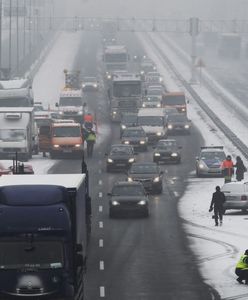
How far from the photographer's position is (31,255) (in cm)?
2866

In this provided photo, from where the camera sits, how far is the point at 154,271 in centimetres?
3678

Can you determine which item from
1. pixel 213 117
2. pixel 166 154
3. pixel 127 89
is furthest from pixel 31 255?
pixel 213 117

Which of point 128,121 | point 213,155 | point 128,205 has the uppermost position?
point 128,205

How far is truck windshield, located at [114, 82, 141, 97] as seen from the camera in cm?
9675

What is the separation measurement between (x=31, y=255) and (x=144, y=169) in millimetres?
30688

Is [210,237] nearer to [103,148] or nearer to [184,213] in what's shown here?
[184,213]

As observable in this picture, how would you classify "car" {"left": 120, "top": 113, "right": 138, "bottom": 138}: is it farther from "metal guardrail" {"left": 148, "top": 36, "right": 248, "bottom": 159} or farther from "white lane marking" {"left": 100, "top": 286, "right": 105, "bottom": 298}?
"white lane marking" {"left": 100, "top": 286, "right": 105, "bottom": 298}

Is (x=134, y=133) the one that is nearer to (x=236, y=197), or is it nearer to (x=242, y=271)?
(x=236, y=197)

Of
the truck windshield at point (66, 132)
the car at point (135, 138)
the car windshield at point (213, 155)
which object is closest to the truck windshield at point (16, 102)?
the car at point (135, 138)

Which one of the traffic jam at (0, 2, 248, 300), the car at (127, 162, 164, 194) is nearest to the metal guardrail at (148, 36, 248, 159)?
the traffic jam at (0, 2, 248, 300)

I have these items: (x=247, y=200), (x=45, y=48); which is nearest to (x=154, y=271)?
(x=247, y=200)

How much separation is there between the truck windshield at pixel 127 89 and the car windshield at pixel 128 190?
4623 centimetres

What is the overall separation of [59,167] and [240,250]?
29284 millimetres

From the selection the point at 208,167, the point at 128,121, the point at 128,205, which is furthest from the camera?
the point at 128,121
